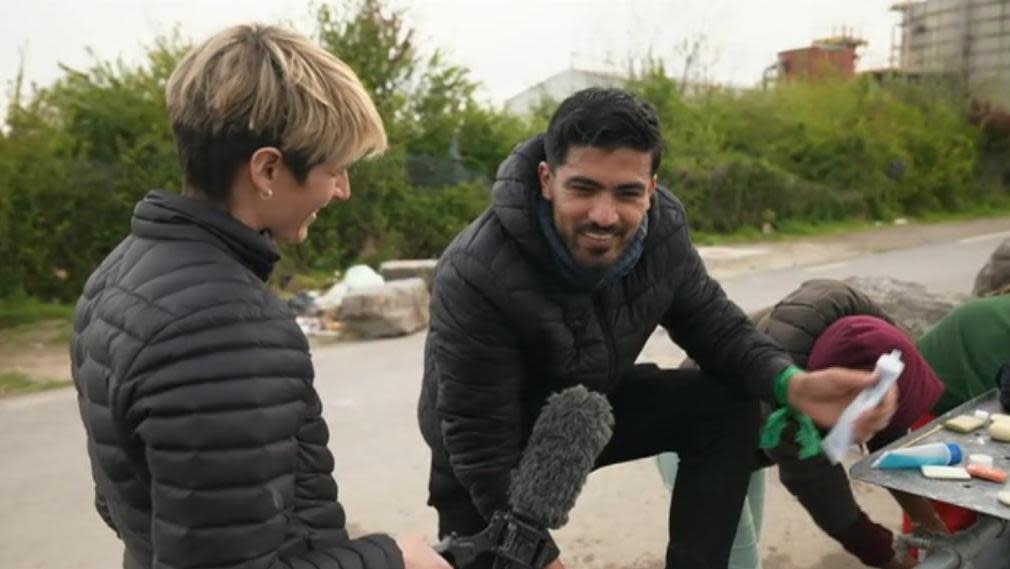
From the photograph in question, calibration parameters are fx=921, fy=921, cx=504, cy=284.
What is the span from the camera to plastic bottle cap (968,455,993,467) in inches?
86.4

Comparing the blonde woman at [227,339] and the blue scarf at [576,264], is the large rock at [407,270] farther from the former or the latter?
the blonde woman at [227,339]

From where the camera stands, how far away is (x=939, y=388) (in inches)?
103

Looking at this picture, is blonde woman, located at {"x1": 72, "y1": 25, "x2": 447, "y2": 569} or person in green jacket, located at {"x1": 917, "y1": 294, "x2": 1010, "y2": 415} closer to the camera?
blonde woman, located at {"x1": 72, "y1": 25, "x2": 447, "y2": 569}

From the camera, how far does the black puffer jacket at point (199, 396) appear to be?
4.29 ft

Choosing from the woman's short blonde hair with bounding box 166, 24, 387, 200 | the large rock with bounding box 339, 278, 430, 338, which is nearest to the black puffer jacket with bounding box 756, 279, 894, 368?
the woman's short blonde hair with bounding box 166, 24, 387, 200

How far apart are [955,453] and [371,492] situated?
2900 millimetres

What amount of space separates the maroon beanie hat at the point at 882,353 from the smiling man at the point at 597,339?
155mm

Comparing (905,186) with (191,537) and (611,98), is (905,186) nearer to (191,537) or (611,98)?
(611,98)

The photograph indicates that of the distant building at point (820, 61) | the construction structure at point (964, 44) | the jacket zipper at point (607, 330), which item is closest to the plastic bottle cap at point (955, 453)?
the jacket zipper at point (607, 330)

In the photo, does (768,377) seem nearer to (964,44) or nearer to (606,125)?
(606,125)

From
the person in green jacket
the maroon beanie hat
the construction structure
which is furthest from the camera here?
the construction structure

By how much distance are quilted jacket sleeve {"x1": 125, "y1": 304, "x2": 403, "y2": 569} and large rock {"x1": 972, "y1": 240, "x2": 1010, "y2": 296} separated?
305cm

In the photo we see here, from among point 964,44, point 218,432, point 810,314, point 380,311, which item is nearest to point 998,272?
point 810,314

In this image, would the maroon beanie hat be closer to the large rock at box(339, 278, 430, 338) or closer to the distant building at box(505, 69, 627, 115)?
the large rock at box(339, 278, 430, 338)
